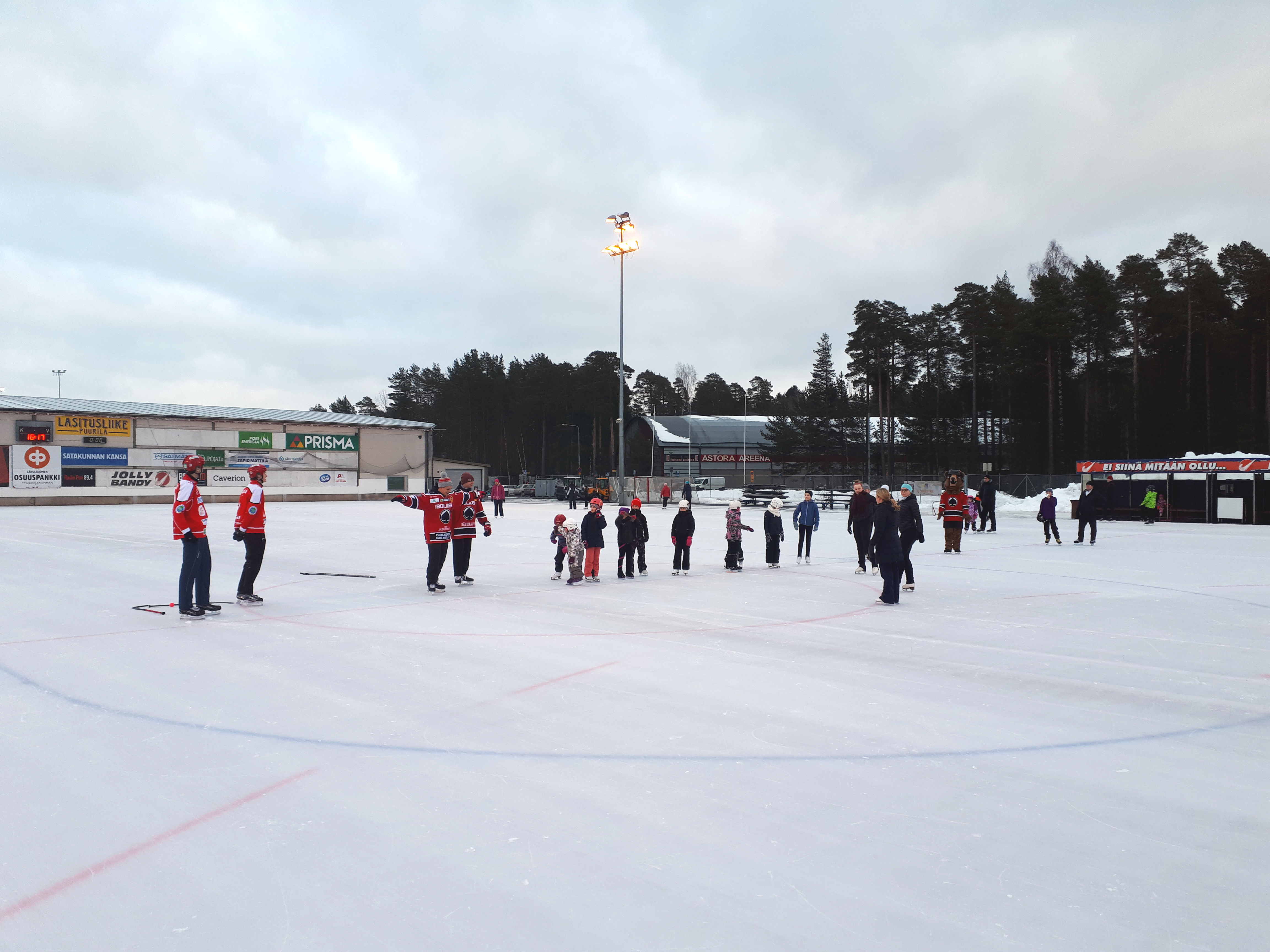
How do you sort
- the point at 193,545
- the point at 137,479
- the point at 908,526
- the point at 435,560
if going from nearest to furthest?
the point at 193,545
the point at 908,526
the point at 435,560
the point at 137,479

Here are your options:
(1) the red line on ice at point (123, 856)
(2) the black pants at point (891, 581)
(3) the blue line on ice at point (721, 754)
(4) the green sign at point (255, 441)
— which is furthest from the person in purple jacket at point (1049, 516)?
(4) the green sign at point (255, 441)

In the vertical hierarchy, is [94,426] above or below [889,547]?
above

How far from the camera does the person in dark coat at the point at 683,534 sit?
13.3 m

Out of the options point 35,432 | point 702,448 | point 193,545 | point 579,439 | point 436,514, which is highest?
point 579,439

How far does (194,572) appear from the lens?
916cm

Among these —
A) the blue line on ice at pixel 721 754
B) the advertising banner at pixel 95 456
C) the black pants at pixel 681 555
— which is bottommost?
the blue line on ice at pixel 721 754

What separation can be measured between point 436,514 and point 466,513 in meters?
0.70

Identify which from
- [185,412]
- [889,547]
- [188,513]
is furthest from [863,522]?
[185,412]

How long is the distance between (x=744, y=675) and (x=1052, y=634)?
3.77 meters

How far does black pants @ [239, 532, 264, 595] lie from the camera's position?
32.8 ft

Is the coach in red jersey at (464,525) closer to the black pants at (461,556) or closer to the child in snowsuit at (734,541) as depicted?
the black pants at (461,556)

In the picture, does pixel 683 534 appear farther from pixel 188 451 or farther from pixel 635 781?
pixel 188 451

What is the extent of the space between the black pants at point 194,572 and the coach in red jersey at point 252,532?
61 centimetres

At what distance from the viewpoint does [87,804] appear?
12.6ft
